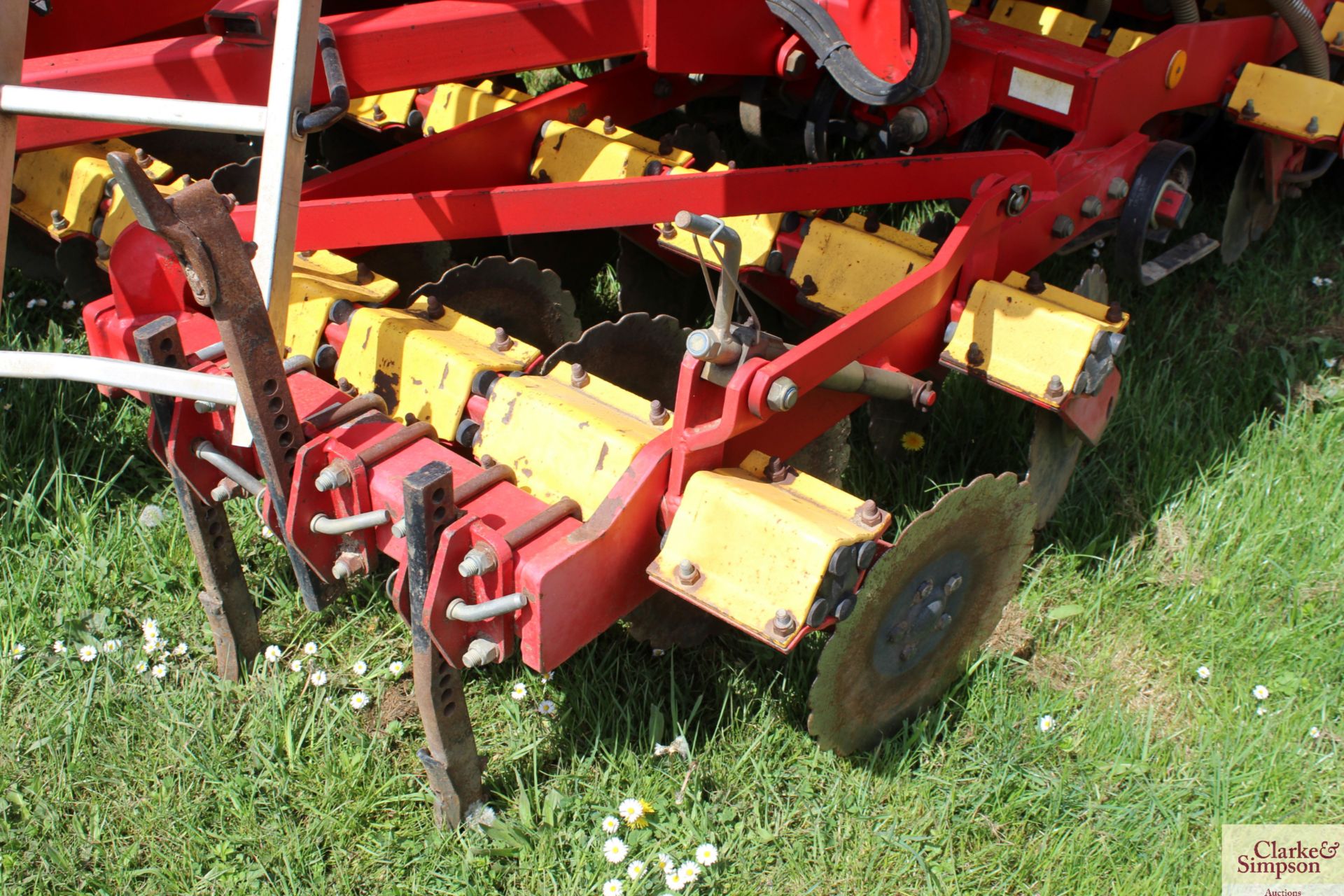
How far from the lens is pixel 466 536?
2016 millimetres

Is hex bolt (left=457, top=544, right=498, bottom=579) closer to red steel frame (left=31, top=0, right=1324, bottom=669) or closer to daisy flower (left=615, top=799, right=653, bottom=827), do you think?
red steel frame (left=31, top=0, right=1324, bottom=669)

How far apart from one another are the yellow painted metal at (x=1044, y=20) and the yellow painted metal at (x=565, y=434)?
1.96 meters

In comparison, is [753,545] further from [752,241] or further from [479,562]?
[752,241]

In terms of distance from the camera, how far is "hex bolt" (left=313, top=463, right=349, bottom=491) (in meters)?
2.13

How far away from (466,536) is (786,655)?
107 cm

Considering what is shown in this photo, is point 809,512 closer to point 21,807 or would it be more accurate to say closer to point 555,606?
point 555,606

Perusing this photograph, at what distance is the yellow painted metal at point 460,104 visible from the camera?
337 cm

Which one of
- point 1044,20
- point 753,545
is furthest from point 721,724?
point 1044,20

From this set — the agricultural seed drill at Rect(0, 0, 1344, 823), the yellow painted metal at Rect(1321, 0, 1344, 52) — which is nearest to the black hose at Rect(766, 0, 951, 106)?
the agricultural seed drill at Rect(0, 0, 1344, 823)

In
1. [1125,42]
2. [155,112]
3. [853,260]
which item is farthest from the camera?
[1125,42]

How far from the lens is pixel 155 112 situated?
209 cm

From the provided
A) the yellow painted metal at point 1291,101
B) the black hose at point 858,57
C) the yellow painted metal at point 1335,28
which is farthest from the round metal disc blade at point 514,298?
the yellow painted metal at point 1335,28

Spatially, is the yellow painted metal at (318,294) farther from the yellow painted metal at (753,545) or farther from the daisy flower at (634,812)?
the daisy flower at (634,812)

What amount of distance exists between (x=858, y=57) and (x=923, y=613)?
1.26 meters
